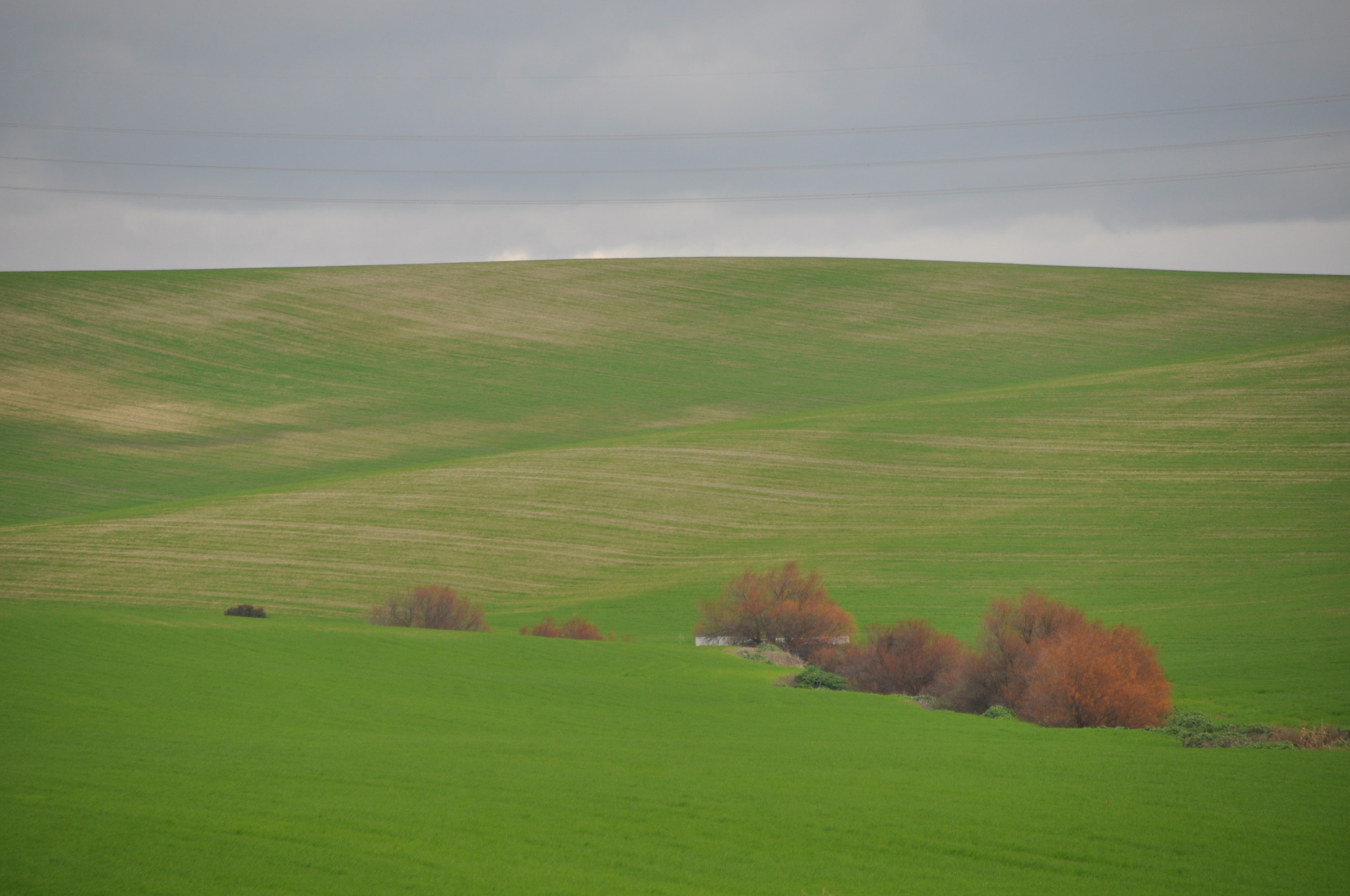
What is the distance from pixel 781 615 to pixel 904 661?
5809 mm

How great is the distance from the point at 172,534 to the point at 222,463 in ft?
45.3

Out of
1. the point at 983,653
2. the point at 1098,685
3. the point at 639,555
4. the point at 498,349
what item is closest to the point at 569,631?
the point at 639,555

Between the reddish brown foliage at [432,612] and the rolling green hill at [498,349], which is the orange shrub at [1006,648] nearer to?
the reddish brown foliage at [432,612]

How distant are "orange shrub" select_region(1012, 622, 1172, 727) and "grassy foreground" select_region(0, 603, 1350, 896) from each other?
283 centimetres

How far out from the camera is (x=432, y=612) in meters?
36.3

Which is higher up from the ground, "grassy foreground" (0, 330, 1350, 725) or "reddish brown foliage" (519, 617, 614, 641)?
"grassy foreground" (0, 330, 1350, 725)

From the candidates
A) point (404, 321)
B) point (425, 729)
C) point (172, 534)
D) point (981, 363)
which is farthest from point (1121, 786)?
point (404, 321)

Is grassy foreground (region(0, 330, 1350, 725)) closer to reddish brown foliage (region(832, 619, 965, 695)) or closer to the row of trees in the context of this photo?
the row of trees

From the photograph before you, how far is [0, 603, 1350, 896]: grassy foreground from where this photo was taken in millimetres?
12070

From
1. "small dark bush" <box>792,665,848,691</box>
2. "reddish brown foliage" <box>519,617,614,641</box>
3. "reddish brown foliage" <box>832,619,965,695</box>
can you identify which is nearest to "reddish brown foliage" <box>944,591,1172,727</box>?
"reddish brown foliage" <box>832,619,965,695</box>

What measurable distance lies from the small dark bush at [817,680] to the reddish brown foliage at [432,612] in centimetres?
1223

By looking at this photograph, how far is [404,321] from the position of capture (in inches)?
3073

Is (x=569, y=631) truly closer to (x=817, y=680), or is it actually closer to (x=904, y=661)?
(x=817, y=680)

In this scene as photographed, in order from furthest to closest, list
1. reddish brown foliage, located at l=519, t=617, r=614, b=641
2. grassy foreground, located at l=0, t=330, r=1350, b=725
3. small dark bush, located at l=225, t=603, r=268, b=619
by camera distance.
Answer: grassy foreground, located at l=0, t=330, r=1350, b=725, reddish brown foliage, located at l=519, t=617, r=614, b=641, small dark bush, located at l=225, t=603, r=268, b=619
